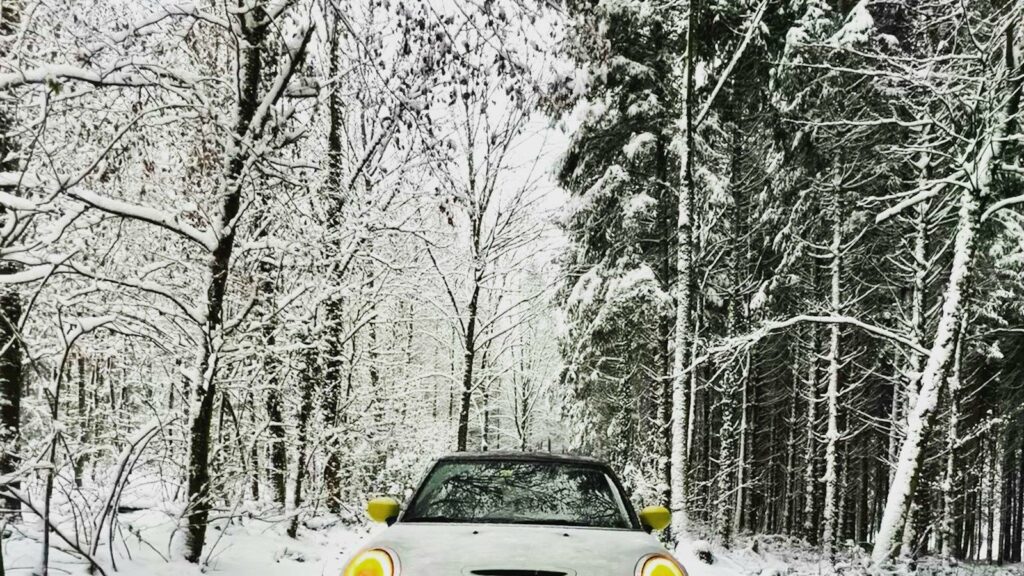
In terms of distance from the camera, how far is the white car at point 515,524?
105 inches

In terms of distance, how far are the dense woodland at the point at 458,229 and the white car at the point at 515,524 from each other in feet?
8.52

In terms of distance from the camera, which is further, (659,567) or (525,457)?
(525,457)

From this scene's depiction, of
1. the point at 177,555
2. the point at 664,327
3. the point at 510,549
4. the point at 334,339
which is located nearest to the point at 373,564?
the point at 510,549

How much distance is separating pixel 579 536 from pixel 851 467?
83.3 ft

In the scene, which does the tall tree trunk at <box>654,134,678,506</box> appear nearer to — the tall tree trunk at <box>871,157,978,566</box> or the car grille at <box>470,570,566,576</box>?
the tall tree trunk at <box>871,157,978,566</box>

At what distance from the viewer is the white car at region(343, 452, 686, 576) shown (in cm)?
268


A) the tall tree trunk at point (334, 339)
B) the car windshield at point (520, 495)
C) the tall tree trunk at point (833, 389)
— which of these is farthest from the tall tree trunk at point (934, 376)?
the tall tree trunk at point (334, 339)

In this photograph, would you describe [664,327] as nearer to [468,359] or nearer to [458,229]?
[468,359]

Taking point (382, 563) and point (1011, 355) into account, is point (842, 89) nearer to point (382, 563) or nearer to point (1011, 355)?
point (1011, 355)

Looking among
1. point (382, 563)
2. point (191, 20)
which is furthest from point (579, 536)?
point (191, 20)

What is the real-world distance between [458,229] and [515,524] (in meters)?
4.63

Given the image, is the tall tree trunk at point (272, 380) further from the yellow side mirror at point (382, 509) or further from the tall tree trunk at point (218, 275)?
the yellow side mirror at point (382, 509)

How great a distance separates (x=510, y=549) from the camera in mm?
2736

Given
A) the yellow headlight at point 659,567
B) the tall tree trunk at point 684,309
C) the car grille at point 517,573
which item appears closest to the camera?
the car grille at point 517,573
